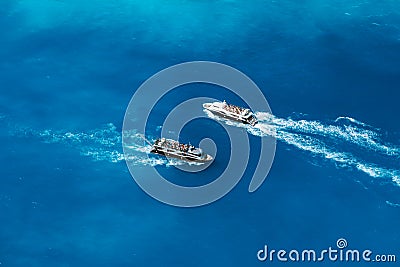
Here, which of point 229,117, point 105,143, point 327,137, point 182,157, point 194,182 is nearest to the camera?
point 194,182

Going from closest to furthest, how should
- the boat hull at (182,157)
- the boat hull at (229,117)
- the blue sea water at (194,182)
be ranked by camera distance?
1. the blue sea water at (194,182)
2. the boat hull at (182,157)
3. the boat hull at (229,117)

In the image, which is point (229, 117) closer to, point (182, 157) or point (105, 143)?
point (182, 157)

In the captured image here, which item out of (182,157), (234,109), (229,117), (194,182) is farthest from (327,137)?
(182,157)

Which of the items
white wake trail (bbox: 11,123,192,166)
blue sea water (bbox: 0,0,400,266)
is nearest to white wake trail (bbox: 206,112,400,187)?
blue sea water (bbox: 0,0,400,266)

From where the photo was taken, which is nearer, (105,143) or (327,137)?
(105,143)

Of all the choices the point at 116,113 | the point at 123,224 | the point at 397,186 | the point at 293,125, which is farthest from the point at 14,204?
the point at 397,186

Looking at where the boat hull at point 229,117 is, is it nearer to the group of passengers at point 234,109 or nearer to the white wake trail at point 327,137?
the white wake trail at point 327,137

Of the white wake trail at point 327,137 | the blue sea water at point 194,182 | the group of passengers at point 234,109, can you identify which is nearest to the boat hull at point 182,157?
the blue sea water at point 194,182

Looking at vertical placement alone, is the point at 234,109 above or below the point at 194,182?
above

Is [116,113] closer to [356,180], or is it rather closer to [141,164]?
[141,164]

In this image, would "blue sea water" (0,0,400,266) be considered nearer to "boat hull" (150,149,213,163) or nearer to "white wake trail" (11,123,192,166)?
"white wake trail" (11,123,192,166)

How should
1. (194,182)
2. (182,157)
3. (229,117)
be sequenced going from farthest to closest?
(229,117) → (182,157) → (194,182)
